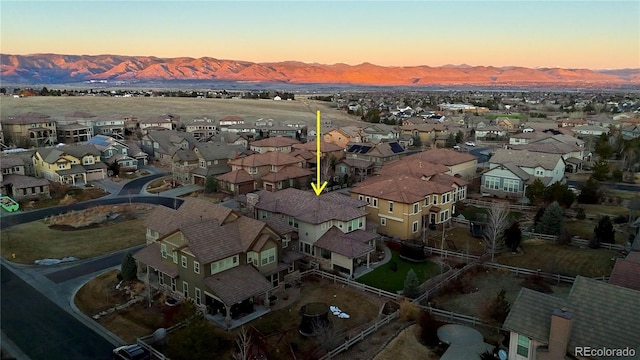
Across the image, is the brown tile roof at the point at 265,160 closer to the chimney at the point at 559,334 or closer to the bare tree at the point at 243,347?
the bare tree at the point at 243,347

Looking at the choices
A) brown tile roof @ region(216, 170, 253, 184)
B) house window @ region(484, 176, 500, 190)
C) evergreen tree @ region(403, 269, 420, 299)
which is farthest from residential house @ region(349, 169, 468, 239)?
brown tile roof @ region(216, 170, 253, 184)

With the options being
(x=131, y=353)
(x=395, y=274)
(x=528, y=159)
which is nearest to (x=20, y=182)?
(x=131, y=353)

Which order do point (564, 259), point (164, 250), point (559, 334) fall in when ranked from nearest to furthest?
point (559, 334) → point (164, 250) → point (564, 259)

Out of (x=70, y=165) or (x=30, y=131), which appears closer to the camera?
(x=70, y=165)

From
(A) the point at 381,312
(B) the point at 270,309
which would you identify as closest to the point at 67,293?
(B) the point at 270,309

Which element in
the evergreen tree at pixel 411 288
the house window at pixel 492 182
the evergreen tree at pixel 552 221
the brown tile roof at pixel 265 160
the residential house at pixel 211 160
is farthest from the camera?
the residential house at pixel 211 160

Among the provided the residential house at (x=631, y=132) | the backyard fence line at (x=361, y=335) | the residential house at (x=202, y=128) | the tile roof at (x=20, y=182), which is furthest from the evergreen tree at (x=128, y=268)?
the residential house at (x=631, y=132)

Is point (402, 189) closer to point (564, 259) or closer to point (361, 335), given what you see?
point (564, 259)
